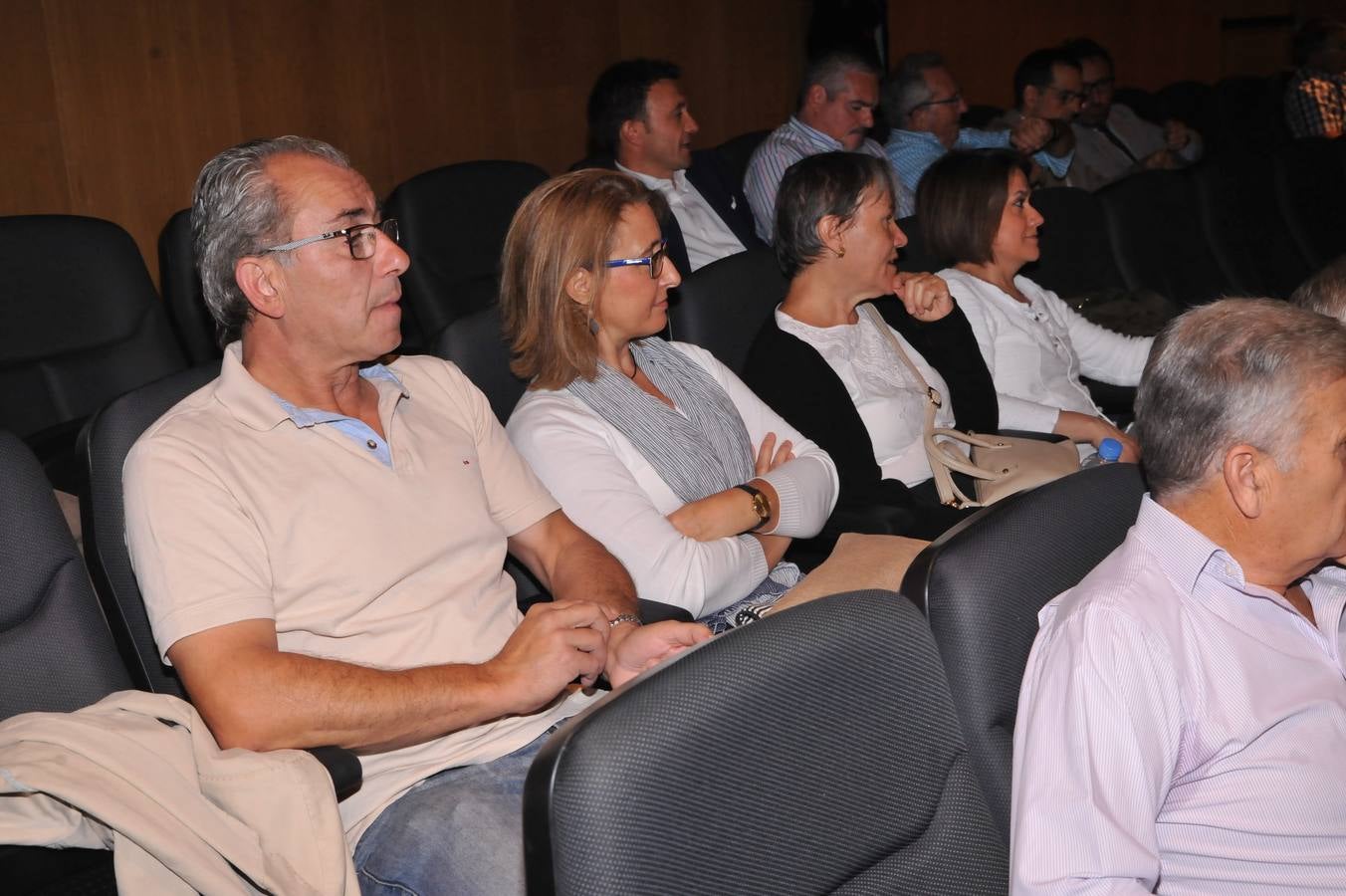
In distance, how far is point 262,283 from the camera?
1855 mm

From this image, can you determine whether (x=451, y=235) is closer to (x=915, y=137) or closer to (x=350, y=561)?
(x=350, y=561)

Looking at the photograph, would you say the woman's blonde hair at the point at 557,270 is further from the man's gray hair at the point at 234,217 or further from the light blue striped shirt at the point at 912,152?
the light blue striped shirt at the point at 912,152

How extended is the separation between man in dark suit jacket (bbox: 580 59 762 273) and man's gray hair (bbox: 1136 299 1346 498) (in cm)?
299

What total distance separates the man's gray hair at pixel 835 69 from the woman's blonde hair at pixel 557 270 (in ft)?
8.93

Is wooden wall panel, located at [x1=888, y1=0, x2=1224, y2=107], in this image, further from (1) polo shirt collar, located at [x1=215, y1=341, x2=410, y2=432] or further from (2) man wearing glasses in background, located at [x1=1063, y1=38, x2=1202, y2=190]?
(1) polo shirt collar, located at [x1=215, y1=341, x2=410, y2=432]

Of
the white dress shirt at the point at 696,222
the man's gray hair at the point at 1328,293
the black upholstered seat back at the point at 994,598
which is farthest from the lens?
the white dress shirt at the point at 696,222

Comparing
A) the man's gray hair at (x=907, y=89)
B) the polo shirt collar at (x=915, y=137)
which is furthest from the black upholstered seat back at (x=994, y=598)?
the man's gray hair at (x=907, y=89)

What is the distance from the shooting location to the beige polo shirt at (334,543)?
1.64m

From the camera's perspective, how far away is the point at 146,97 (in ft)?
13.4

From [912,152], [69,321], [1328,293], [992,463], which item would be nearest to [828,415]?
[992,463]

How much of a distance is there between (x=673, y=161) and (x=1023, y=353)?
166 cm

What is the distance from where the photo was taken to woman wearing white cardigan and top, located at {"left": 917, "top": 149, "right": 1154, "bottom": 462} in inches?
127

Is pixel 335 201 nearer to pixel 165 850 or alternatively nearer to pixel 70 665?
pixel 70 665

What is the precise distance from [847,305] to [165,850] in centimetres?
194
